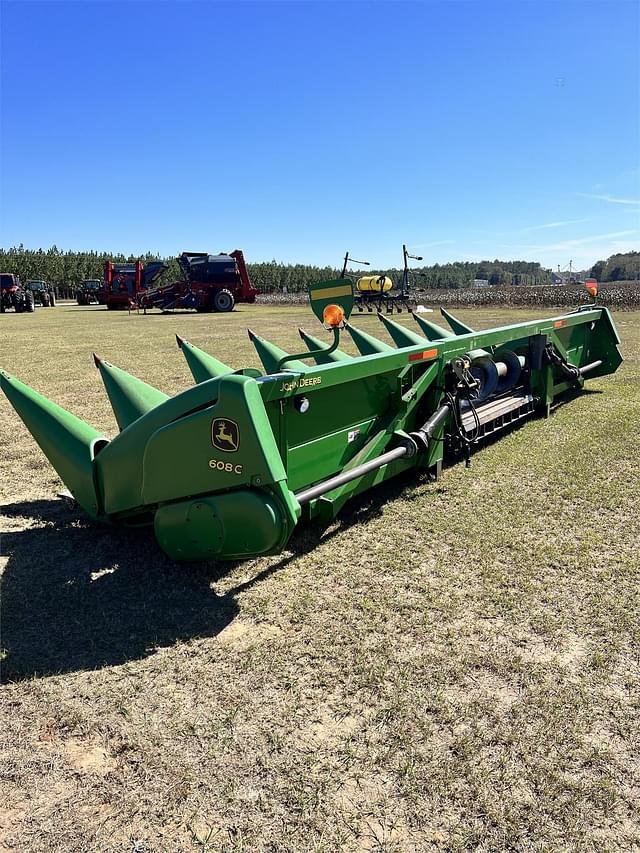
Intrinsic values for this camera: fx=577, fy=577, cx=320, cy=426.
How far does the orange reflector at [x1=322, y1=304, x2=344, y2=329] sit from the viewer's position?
279 centimetres

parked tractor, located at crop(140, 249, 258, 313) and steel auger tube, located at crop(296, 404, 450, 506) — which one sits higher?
parked tractor, located at crop(140, 249, 258, 313)

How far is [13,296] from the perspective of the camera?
27.1 m

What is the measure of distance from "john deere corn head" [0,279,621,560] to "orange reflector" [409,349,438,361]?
12mm

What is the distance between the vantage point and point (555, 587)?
115 inches

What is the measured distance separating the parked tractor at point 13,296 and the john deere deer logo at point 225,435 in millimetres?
28701

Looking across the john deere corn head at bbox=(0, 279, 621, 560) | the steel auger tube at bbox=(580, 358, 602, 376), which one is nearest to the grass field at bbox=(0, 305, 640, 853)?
the john deere corn head at bbox=(0, 279, 621, 560)

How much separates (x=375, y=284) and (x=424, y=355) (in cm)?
2371

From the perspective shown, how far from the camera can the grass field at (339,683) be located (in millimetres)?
1696

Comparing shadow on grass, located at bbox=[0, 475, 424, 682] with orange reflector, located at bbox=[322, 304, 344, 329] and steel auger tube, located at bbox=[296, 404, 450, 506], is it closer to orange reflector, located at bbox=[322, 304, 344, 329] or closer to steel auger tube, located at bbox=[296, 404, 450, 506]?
steel auger tube, located at bbox=[296, 404, 450, 506]

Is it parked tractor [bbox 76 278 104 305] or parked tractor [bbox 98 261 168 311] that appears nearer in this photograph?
parked tractor [bbox 98 261 168 311]

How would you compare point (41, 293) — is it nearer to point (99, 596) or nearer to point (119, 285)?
point (119, 285)

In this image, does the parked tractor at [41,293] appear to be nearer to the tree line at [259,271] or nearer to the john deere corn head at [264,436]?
the tree line at [259,271]

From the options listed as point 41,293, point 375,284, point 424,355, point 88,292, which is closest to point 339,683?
point 424,355

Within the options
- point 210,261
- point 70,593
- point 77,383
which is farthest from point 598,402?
point 210,261
